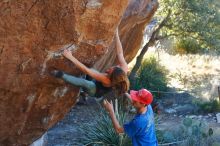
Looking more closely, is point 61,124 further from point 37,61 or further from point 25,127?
point 37,61

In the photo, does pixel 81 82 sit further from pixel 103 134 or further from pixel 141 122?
pixel 103 134

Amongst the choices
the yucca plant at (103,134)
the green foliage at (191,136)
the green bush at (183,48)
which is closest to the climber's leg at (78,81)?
the yucca plant at (103,134)

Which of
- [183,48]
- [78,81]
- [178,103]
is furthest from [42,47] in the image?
[183,48]

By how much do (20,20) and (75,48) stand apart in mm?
778

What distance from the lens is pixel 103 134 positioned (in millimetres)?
10453

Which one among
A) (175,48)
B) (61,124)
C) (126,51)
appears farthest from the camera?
(175,48)

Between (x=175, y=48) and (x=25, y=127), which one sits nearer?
(x=25, y=127)

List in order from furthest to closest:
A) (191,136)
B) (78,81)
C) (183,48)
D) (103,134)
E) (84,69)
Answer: (183,48), (103,134), (191,136), (78,81), (84,69)

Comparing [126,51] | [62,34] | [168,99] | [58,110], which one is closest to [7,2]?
[62,34]

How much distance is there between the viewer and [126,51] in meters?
13.8

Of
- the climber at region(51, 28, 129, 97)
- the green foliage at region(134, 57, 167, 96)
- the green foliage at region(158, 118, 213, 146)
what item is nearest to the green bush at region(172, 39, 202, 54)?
the green foliage at region(134, 57, 167, 96)

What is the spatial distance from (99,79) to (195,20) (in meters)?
10.1

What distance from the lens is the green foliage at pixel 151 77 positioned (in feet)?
56.0

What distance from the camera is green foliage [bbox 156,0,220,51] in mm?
15906
